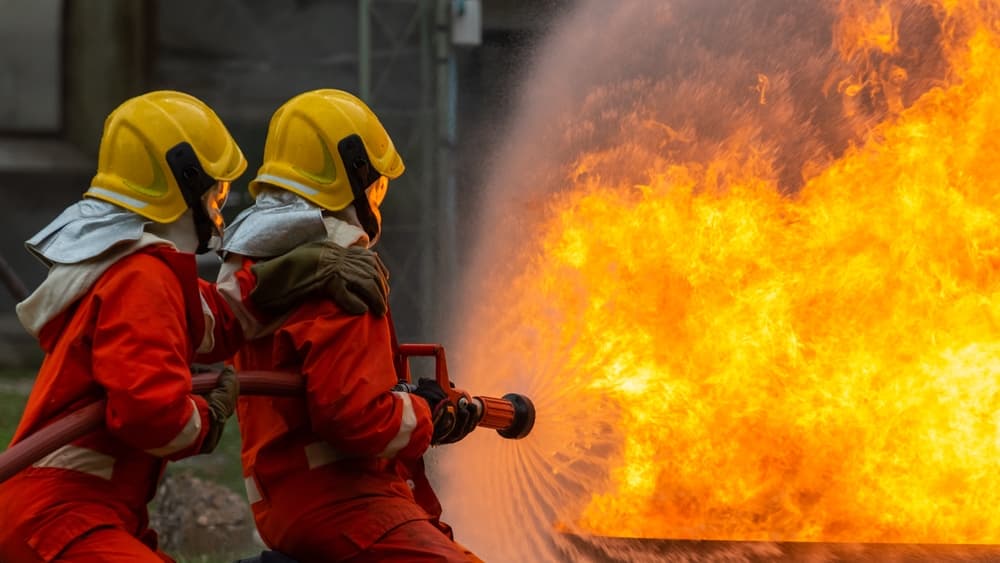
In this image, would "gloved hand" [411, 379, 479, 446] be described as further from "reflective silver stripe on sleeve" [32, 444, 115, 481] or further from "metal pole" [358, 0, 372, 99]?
"metal pole" [358, 0, 372, 99]

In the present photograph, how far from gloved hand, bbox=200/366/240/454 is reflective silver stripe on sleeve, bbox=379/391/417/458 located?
0.41 m

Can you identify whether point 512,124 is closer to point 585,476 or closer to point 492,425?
point 585,476

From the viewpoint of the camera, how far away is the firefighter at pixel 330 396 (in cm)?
322

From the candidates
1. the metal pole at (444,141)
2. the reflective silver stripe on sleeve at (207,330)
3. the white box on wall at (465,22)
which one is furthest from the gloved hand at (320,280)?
the white box on wall at (465,22)

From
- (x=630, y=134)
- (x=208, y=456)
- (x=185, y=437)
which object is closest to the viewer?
(x=185, y=437)

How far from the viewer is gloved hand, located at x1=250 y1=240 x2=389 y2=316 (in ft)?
10.7

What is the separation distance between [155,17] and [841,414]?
29.0ft

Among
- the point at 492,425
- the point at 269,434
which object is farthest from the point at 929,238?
the point at 269,434

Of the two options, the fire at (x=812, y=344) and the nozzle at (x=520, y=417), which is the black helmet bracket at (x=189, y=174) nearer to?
the nozzle at (x=520, y=417)

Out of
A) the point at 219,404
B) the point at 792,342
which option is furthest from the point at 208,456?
the point at 219,404

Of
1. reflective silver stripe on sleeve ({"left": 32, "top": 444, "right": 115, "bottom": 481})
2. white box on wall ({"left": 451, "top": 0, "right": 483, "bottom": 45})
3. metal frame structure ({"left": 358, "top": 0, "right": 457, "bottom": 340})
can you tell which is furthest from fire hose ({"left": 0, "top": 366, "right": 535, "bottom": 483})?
white box on wall ({"left": 451, "top": 0, "right": 483, "bottom": 45})

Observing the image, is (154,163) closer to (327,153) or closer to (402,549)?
(327,153)

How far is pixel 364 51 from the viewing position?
11.0m

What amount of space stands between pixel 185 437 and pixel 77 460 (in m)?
0.28
